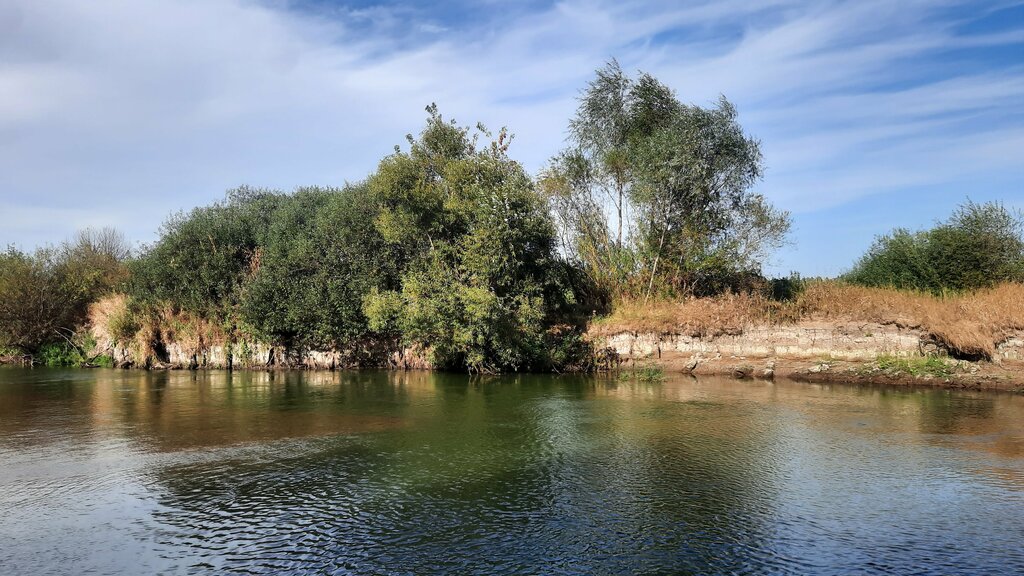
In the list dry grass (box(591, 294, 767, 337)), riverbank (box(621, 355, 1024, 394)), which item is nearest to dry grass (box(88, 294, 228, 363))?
dry grass (box(591, 294, 767, 337))

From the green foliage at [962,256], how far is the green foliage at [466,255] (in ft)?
58.9

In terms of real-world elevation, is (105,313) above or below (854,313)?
above

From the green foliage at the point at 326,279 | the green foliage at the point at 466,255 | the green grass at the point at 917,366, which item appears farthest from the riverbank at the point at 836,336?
the green foliage at the point at 326,279

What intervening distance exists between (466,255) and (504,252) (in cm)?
177

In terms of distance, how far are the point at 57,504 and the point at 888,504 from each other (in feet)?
44.0

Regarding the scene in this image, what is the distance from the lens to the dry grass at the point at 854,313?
2545 cm

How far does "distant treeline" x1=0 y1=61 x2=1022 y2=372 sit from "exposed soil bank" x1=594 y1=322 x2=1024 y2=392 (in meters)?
3.06

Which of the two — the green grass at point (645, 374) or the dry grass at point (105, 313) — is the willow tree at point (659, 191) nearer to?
the green grass at point (645, 374)

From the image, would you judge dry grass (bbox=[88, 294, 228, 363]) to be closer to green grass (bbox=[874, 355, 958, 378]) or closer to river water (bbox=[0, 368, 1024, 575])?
river water (bbox=[0, 368, 1024, 575])

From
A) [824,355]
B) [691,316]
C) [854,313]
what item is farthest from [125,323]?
[854,313]

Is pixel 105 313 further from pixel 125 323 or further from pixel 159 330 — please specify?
pixel 159 330

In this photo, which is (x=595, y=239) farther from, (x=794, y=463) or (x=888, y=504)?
(x=888, y=504)

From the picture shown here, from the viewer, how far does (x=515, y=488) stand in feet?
36.6

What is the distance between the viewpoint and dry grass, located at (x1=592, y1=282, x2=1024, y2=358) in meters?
25.5
